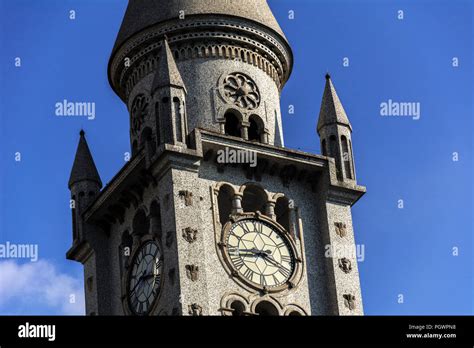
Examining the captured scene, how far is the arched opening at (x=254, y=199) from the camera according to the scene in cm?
6225

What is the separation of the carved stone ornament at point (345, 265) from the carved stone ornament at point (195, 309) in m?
6.65

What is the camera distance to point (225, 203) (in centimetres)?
6278

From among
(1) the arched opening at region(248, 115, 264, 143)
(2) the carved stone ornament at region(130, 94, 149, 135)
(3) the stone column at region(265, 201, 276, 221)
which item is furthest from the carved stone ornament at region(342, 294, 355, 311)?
(2) the carved stone ornament at region(130, 94, 149, 135)

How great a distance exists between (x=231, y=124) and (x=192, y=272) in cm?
842

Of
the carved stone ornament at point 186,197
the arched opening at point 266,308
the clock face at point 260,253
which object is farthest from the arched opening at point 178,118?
the arched opening at point 266,308

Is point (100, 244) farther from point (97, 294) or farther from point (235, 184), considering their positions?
point (235, 184)

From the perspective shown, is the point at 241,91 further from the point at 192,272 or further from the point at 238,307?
the point at 238,307

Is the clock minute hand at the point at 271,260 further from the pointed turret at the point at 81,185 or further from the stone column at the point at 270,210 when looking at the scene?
the pointed turret at the point at 81,185

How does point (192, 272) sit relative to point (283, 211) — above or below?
below

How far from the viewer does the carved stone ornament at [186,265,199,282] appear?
5806cm

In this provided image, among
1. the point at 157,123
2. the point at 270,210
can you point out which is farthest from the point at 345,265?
the point at 157,123

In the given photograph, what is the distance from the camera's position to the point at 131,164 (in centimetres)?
6200
